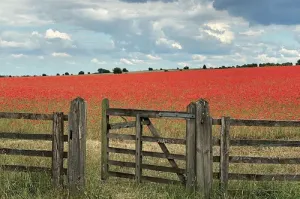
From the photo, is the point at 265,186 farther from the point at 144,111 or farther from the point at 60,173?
the point at 60,173

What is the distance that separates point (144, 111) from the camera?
9.42 metres

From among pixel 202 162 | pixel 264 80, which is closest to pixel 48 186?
pixel 202 162

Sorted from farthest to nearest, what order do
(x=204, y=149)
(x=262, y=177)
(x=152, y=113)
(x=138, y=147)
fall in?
(x=138, y=147) < (x=152, y=113) < (x=262, y=177) < (x=204, y=149)

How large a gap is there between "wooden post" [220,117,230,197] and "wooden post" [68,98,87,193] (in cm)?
251

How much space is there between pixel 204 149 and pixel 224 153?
0.39 metres

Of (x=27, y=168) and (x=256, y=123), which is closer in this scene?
(x=256, y=123)

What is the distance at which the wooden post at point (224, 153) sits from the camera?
27.6 ft

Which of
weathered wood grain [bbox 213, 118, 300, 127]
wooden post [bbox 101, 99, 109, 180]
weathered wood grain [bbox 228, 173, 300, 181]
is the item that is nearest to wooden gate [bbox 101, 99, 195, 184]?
wooden post [bbox 101, 99, 109, 180]

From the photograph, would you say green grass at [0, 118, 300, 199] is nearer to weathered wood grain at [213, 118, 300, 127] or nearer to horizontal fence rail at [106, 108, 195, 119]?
weathered wood grain at [213, 118, 300, 127]

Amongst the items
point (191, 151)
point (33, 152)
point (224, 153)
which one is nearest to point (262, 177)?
point (224, 153)

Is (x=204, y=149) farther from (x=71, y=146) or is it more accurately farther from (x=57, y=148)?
(x=57, y=148)

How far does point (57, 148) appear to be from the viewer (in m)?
8.70

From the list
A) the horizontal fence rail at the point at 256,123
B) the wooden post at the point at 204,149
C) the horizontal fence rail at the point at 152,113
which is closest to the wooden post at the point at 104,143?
the horizontal fence rail at the point at 152,113

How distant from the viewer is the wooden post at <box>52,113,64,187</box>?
866 cm
